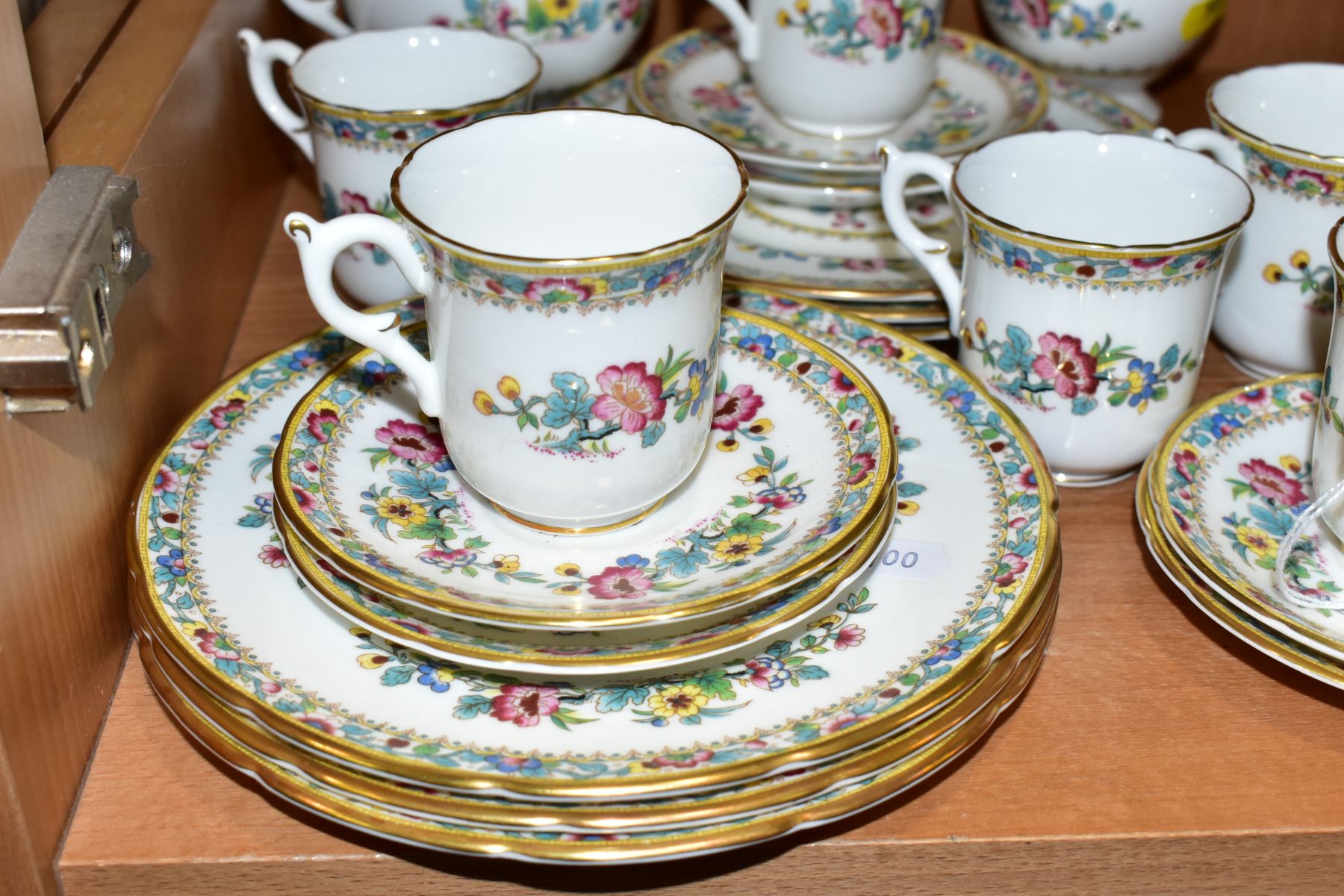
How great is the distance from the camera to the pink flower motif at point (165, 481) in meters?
0.61

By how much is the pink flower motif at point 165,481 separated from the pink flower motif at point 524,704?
0.60ft

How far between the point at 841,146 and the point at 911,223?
17cm

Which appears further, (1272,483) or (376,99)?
(376,99)

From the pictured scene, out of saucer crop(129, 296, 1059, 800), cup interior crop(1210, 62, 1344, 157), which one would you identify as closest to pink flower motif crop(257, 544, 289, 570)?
saucer crop(129, 296, 1059, 800)

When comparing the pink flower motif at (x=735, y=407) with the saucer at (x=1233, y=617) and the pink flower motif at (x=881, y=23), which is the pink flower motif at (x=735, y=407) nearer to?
the saucer at (x=1233, y=617)

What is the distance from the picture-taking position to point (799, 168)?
32.0 inches

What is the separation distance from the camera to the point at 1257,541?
65 cm

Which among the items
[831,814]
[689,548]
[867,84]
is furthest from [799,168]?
[831,814]

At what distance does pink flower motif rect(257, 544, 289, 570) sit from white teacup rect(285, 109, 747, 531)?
8 centimetres

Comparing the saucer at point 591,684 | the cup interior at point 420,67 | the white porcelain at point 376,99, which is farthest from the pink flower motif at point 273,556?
the cup interior at point 420,67

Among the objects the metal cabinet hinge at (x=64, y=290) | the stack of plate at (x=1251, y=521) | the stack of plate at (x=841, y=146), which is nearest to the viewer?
the metal cabinet hinge at (x=64, y=290)

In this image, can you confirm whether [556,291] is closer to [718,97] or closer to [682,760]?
[682,760]

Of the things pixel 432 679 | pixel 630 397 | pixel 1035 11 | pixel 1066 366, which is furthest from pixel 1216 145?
pixel 432 679

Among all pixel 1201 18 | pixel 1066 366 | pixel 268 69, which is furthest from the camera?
pixel 1201 18
